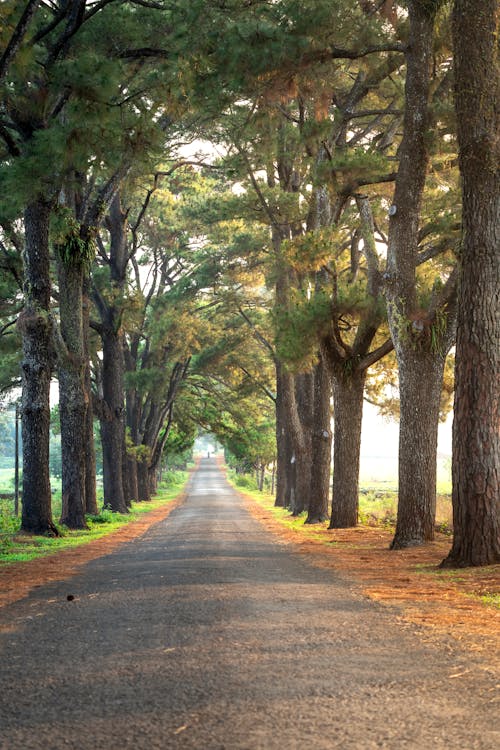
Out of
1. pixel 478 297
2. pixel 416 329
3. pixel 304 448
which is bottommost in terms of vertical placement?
pixel 304 448

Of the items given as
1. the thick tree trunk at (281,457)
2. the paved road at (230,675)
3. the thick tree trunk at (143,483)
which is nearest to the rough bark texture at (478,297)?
the paved road at (230,675)

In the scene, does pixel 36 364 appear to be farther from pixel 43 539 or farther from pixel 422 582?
pixel 422 582

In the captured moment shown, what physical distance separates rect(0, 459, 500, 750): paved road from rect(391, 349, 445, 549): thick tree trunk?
5.76 metres

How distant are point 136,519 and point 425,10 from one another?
19008 mm

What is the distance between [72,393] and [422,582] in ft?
40.3

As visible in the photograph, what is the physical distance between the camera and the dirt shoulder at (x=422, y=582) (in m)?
6.76

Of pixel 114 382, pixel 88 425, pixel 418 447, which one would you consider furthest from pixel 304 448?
pixel 418 447

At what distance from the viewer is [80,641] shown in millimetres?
6031

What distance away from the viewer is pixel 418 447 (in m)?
14.3

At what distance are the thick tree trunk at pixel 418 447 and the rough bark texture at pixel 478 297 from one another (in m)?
3.31

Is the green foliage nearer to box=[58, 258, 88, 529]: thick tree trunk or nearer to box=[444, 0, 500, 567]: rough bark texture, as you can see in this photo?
box=[58, 258, 88, 529]: thick tree trunk

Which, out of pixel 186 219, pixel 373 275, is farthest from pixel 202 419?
pixel 373 275

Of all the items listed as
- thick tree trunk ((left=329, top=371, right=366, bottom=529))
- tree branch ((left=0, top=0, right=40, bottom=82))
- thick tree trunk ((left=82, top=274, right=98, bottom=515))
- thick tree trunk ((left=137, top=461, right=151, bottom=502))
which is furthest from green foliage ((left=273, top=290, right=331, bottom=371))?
thick tree trunk ((left=137, top=461, right=151, bottom=502))

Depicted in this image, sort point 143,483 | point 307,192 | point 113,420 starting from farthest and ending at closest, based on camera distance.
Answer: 1. point 143,483
2. point 113,420
3. point 307,192
